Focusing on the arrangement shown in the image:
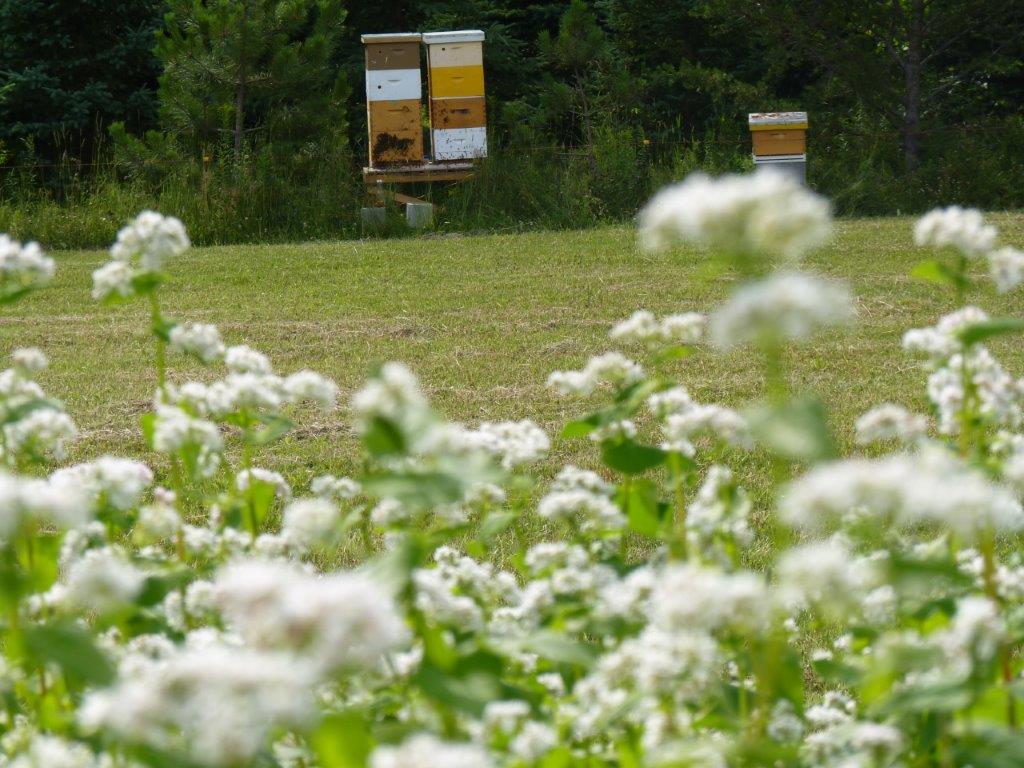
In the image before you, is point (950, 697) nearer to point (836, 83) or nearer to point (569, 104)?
point (569, 104)

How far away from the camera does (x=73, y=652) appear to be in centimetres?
86

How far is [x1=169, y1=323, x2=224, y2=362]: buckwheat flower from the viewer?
1.55 metres

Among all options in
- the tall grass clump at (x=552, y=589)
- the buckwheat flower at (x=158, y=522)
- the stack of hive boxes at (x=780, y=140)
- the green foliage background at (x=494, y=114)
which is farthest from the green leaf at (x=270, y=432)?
the stack of hive boxes at (x=780, y=140)

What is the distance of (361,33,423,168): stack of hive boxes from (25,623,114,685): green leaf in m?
9.45

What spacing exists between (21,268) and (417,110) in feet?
30.1

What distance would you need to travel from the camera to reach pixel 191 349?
1.57 metres

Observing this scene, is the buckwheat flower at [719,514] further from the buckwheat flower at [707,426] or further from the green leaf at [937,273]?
the green leaf at [937,273]

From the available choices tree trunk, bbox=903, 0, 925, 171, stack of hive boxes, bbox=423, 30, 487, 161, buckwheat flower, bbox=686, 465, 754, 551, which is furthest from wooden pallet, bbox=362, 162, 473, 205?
buckwheat flower, bbox=686, 465, 754, 551

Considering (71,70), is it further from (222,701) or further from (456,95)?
(222,701)

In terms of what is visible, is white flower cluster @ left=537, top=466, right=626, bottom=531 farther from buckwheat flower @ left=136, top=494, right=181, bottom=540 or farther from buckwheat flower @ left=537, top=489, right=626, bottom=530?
buckwheat flower @ left=136, top=494, right=181, bottom=540

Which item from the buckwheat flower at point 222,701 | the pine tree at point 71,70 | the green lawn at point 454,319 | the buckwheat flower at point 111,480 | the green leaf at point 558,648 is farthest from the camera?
the pine tree at point 71,70

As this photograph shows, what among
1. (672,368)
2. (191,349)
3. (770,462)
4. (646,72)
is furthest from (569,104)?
(191,349)

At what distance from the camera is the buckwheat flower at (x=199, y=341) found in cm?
155

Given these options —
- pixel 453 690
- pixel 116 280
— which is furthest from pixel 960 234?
pixel 116 280
